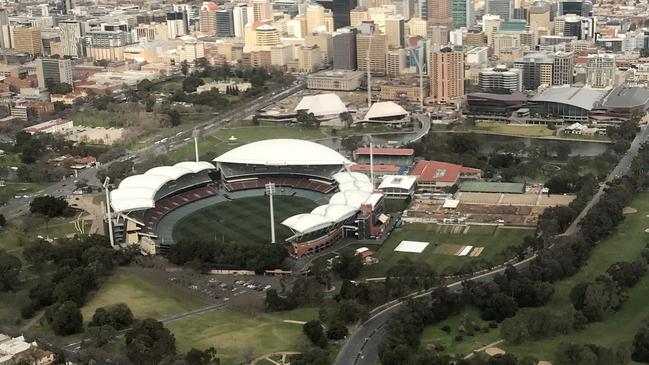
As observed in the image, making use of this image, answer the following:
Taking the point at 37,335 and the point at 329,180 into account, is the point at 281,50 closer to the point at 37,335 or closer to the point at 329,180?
the point at 329,180

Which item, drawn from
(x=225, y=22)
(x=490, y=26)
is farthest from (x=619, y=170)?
(x=225, y=22)

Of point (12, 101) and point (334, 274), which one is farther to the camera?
point (12, 101)

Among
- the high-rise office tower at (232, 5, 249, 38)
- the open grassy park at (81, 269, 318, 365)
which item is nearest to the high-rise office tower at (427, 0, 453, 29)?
the high-rise office tower at (232, 5, 249, 38)

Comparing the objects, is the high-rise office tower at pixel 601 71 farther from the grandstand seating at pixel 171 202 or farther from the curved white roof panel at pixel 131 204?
the curved white roof panel at pixel 131 204

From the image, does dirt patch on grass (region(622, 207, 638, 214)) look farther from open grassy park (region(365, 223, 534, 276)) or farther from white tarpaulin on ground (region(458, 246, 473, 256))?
white tarpaulin on ground (region(458, 246, 473, 256))

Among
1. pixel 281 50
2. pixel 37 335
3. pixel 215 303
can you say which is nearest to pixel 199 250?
pixel 215 303

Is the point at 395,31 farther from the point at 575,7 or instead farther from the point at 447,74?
the point at 575,7
